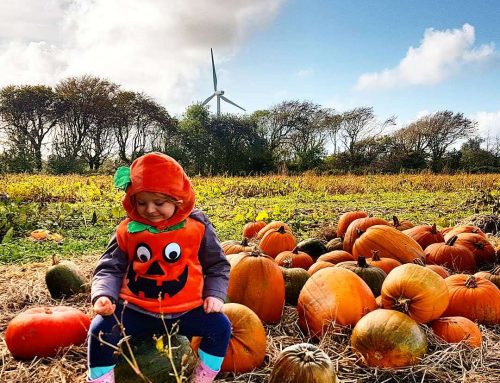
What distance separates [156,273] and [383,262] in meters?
1.98

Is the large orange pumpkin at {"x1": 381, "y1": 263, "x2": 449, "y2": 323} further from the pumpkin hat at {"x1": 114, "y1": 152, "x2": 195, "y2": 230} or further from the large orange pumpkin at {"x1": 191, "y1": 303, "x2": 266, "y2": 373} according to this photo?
the pumpkin hat at {"x1": 114, "y1": 152, "x2": 195, "y2": 230}

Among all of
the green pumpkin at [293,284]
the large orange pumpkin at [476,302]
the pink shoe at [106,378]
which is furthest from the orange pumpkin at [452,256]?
the pink shoe at [106,378]

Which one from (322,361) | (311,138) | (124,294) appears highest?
(311,138)

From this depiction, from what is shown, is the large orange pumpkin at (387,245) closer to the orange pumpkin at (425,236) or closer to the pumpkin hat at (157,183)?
the orange pumpkin at (425,236)

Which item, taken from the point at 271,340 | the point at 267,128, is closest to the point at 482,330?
the point at 271,340

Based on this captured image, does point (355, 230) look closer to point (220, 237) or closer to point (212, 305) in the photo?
point (212, 305)

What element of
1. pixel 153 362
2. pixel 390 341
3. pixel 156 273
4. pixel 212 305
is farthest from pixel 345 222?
pixel 153 362

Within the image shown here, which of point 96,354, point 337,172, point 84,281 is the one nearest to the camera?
point 96,354

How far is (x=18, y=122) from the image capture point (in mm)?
31844

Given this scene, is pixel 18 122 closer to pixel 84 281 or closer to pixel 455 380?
pixel 84 281

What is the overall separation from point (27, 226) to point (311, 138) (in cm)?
3036

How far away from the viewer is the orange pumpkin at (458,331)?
9.50ft

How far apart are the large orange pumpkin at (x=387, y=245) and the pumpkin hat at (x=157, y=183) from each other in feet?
7.10

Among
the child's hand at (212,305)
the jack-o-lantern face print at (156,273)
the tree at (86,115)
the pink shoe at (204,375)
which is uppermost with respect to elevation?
the tree at (86,115)
